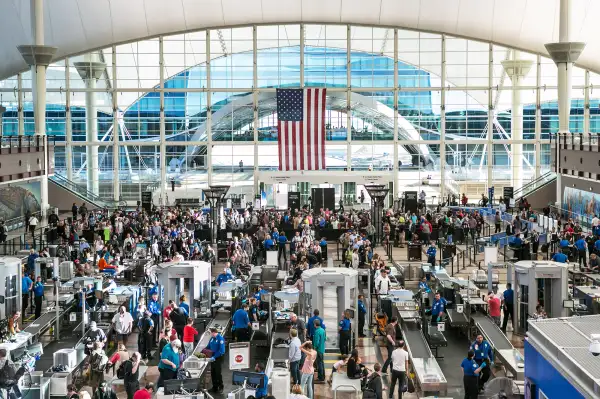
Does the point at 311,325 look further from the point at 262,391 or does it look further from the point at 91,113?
the point at 91,113

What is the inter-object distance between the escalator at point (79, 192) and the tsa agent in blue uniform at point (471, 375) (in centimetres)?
3428

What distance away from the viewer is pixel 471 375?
52.4ft

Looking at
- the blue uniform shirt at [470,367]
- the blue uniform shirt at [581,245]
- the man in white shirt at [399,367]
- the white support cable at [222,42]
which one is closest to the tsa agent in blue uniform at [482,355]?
the blue uniform shirt at [470,367]

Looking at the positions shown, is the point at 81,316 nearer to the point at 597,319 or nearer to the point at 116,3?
the point at 597,319

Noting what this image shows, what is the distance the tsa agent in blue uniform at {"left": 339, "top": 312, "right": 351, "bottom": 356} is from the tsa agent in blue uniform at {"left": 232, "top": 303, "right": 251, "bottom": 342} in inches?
75.9

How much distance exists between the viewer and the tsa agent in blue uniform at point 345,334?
18.9m

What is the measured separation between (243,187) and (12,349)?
103ft

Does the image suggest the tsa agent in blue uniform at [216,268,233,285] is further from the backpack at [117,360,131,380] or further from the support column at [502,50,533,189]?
the support column at [502,50,533,189]

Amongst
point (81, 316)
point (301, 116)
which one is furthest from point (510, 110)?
point (81, 316)

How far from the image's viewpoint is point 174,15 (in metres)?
47.2

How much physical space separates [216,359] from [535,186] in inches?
1345

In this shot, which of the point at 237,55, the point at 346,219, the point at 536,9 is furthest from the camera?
the point at 237,55

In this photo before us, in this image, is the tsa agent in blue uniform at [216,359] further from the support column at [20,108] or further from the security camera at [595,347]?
the support column at [20,108]

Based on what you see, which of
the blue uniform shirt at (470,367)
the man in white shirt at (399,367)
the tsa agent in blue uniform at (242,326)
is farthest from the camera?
the tsa agent in blue uniform at (242,326)
